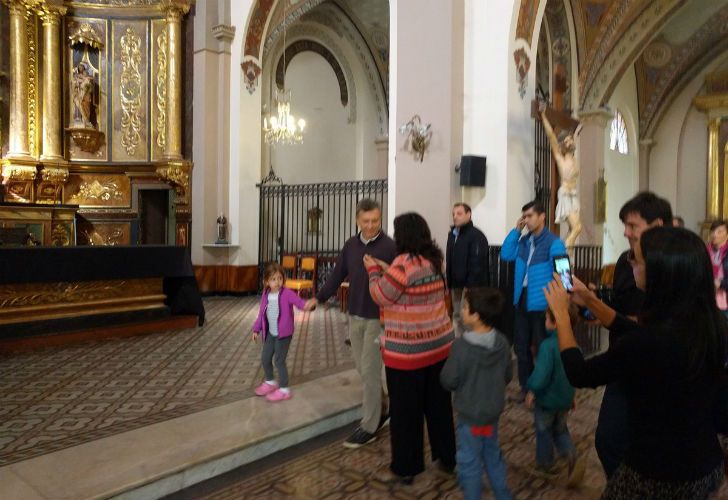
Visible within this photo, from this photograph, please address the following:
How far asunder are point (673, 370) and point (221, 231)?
10091 mm

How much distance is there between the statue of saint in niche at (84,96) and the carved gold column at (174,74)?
59.1 inches

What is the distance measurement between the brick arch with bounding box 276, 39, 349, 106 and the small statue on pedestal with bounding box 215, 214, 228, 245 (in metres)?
4.09

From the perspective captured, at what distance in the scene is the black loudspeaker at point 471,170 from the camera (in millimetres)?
6621

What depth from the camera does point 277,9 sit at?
11.4m

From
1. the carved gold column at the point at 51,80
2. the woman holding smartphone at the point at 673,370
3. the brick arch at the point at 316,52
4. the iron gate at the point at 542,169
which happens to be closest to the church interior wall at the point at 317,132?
the brick arch at the point at 316,52

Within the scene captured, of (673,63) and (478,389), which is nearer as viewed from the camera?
(478,389)

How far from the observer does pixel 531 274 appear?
3896mm

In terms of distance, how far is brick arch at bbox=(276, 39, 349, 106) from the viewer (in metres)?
13.1

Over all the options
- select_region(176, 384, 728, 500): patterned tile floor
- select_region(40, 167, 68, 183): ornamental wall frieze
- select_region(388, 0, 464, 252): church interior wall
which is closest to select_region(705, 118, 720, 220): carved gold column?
select_region(388, 0, 464, 252): church interior wall

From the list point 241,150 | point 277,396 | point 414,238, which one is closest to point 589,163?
point 241,150

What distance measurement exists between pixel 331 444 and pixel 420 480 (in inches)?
30.6

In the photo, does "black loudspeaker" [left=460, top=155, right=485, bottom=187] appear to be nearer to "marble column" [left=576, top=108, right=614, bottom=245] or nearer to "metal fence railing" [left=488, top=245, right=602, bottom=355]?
"metal fence railing" [left=488, top=245, right=602, bottom=355]

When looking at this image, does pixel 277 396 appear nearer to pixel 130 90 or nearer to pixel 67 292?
pixel 67 292

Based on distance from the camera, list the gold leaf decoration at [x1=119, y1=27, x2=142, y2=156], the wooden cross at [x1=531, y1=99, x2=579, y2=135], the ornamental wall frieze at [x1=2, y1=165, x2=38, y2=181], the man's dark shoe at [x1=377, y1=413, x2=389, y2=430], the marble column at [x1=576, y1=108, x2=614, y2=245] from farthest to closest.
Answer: the marble column at [x1=576, y1=108, x2=614, y2=245] → the gold leaf decoration at [x1=119, y1=27, x2=142, y2=156] → the ornamental wall frieze at [x1=2, y1=165, x2=38, y2=181] → the wooden cross at [x1=531, y1=99, x2=579, y2=135] → the man's dark shoe at [x1=377, y1=413, x2=389, y2=430]
